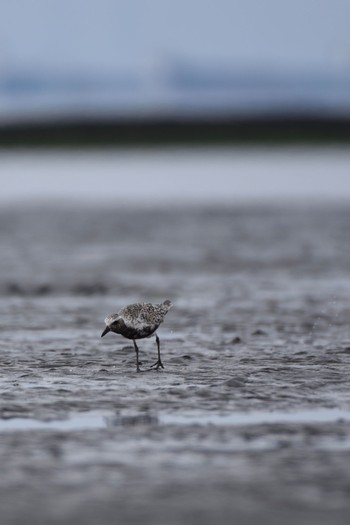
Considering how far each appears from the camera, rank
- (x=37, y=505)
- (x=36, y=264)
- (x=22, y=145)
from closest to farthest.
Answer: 1. (x=37, y=505)
2. (x=36, y=264)
3. (x=22, y=145)

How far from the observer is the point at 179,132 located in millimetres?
76938

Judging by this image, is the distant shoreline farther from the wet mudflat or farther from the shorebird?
the shorebird

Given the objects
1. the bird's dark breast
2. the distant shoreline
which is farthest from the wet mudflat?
the distant shoreline

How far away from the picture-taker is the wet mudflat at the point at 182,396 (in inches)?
232

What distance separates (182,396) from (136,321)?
1.43 m

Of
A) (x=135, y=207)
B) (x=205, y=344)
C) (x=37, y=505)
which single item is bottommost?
(x=37, y=505)

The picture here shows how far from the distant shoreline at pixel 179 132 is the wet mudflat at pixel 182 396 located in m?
54.3

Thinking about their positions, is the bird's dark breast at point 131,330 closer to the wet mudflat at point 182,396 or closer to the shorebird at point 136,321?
the shorebird at point 136,321

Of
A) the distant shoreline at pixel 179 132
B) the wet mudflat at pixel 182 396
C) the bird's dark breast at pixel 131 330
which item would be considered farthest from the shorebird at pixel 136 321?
the distant shoreline at pixel 179 132

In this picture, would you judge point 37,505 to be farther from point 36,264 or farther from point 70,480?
point 36,264

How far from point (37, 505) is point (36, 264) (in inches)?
551

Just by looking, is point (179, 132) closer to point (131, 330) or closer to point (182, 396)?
point (131, 330)

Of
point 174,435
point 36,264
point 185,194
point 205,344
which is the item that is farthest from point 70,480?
point 185,194

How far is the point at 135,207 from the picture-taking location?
35.4m
